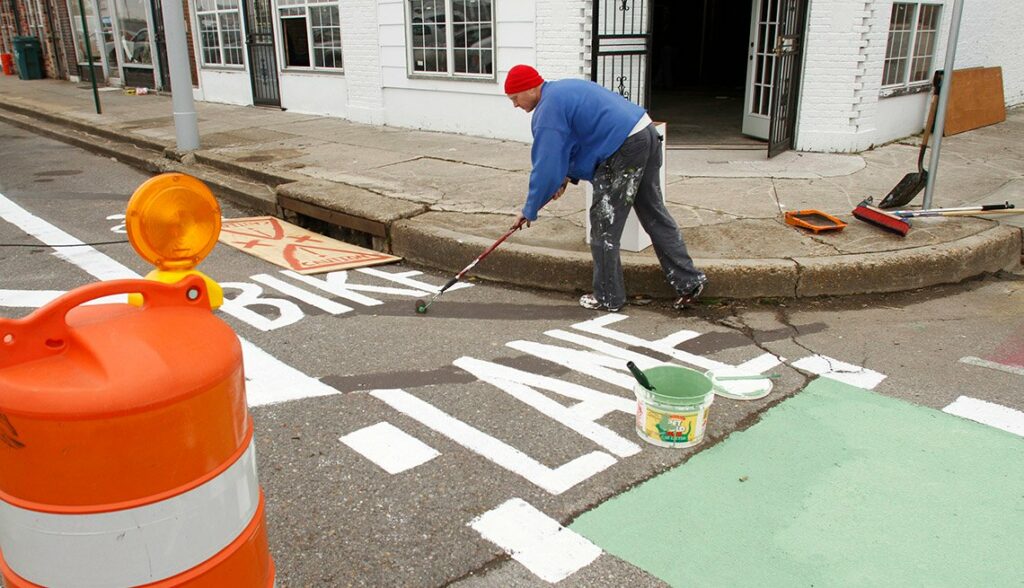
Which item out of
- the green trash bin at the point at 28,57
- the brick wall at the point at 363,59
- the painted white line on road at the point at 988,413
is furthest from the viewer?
the green trash bin at the point at 28,57

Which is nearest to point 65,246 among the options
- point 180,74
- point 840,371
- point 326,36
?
point 180,74

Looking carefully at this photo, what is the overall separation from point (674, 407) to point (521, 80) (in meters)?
2.43

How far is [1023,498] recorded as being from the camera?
307 cm

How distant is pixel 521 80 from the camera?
4.84 metres

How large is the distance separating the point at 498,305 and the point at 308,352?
4.66ft

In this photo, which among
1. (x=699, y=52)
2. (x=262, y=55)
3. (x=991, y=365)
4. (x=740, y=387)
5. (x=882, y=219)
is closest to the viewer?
(x=740, y=387)

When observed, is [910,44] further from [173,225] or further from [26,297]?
[173,225]

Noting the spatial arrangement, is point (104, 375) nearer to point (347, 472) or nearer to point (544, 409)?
point (347, 472)

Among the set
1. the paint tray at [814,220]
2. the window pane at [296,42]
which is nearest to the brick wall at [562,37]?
the paint tray at [814,220]

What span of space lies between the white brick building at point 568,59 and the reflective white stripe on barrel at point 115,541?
8490 mm

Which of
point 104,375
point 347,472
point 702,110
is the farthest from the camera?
point 702,110

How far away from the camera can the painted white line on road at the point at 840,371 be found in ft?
13.5

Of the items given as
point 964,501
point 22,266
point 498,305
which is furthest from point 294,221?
point 964,501

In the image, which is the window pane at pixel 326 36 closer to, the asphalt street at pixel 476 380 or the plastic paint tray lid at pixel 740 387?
the asphalt street at pixel 476 380
